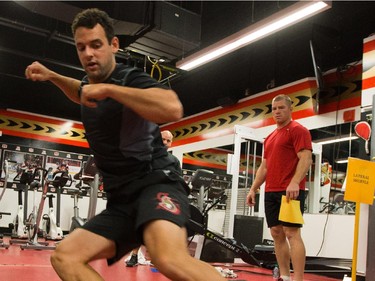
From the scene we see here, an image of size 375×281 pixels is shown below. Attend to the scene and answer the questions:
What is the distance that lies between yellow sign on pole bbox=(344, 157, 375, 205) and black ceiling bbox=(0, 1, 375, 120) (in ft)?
10.7

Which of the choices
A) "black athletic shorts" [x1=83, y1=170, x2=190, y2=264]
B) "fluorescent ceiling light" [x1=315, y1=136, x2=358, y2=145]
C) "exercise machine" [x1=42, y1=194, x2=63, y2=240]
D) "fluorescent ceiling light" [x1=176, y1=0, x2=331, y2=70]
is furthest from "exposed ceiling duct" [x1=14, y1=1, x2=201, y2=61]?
"black athletic shorts" [x1=83, y1=170, x2=190, y2=264]

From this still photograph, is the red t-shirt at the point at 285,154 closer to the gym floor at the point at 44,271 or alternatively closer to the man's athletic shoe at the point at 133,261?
the gym floor at the point at 44,271

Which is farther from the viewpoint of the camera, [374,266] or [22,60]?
[22,60]

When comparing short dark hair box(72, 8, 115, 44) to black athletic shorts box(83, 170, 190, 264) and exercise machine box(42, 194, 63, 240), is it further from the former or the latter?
→ exercise machine box(42, 194, 63, 240)

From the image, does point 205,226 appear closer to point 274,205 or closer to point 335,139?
point 274,205

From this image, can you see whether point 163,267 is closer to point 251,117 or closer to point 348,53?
point 348,53

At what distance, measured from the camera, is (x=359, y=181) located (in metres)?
3.38

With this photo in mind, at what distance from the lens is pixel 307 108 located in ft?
24.8

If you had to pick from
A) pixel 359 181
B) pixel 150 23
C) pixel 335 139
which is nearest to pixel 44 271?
pixel 359 181

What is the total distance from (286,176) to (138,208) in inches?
93.1

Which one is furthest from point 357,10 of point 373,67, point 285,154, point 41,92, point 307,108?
point 41,92

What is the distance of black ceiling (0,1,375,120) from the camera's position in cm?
613

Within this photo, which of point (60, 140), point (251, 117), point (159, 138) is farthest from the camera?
point (60, 140)

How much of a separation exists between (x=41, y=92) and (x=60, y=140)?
1.56m
